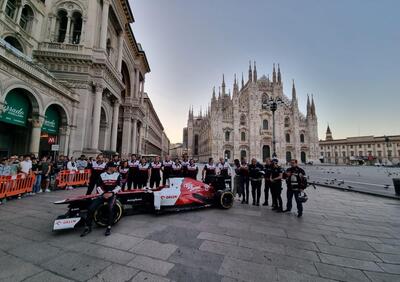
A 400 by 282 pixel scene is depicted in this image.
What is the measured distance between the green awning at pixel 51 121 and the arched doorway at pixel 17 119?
896 millimetres

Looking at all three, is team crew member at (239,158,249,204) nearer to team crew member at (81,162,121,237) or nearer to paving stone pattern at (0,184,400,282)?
paving stone pattern at (0,184,400,282)

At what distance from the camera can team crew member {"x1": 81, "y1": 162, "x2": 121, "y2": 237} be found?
3949mm

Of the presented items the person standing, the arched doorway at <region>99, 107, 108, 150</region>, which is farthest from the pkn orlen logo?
the person standing

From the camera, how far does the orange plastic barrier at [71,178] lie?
918cm

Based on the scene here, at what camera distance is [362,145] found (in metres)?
78.6

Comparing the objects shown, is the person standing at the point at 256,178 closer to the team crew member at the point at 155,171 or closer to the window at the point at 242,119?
the team crew member at the point at 155,171

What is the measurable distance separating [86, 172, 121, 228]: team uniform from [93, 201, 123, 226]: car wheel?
12 centimetres

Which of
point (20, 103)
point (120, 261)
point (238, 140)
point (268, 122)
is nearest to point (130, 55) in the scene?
point (20, 103)

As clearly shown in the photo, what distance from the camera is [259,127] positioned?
158 ft

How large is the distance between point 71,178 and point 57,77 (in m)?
10.5

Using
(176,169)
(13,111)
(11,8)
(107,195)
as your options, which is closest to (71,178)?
(13,111)

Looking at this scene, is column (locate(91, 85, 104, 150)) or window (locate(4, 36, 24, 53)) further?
column (locate(91, 85, 104, 150))

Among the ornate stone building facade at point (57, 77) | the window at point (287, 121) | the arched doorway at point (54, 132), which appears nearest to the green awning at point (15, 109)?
the ornate stone building facade at point (57, 77)

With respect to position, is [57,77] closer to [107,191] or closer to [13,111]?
[13,111]
